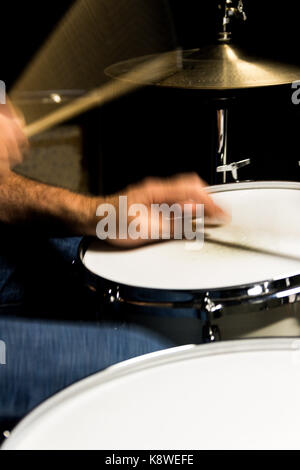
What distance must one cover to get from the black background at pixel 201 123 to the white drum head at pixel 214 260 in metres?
0.66

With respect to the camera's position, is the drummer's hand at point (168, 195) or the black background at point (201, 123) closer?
the drummer's hand at point (168, 195)

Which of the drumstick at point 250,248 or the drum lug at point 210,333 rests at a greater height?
the drumstick at point 250,248

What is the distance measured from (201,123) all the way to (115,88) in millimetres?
521

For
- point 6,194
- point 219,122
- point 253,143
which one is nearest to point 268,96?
point 253,143

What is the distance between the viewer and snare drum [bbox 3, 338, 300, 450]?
36cm

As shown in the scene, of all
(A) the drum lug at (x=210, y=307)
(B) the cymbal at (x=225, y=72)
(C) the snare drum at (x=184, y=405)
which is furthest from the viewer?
(B) the cymbal at (x=225, y=72)

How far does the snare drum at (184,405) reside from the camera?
0.36 m

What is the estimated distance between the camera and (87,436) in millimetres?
366

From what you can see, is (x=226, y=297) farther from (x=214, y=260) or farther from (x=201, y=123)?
(x=201, y=123)

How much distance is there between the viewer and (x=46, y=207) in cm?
80

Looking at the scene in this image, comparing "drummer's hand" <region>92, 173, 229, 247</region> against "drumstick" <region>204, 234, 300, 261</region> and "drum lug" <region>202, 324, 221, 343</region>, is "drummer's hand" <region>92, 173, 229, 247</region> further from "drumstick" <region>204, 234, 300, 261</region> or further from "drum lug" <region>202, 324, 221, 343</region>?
"drum lug" <region>202, 324, 221, 343</region>

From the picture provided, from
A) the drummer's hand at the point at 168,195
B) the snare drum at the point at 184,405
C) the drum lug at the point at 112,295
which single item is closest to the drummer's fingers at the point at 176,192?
the drummer's hand at the point at 168,195

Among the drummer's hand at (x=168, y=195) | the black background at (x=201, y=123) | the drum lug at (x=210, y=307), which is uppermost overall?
the black background at (x=201, y=123)

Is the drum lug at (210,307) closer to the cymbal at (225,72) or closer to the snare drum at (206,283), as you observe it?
the snare drum at (206,283)
